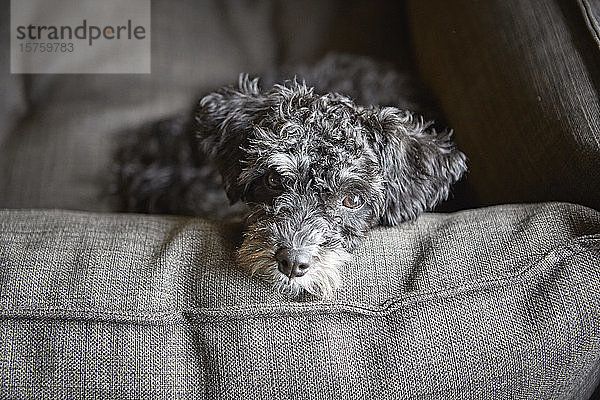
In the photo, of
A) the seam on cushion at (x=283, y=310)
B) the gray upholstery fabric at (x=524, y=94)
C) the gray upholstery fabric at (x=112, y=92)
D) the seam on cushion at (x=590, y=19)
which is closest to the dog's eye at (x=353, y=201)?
the seam on cushion at (x=283, y=310)

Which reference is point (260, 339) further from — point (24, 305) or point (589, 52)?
point (589, 52)

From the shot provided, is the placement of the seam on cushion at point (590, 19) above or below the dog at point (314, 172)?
above

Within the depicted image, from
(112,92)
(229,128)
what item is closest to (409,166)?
(229,128)

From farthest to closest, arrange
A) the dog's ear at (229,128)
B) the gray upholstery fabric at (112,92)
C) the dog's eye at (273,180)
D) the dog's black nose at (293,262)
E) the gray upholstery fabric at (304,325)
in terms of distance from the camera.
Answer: the gray upholstery fabric at (112,92) < the dog's ear at (229,128) < the dog's eye at (273,180) < the dog's black nose at (293,262) < the gray upholstery fabric at (304,325)

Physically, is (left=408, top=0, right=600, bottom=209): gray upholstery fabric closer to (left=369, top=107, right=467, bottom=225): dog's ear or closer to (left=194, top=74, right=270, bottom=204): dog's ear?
(left=369, top=107, right=467, bottom=225): dog's ear

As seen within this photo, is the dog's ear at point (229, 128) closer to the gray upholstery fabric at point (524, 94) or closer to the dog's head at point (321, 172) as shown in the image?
the dog's head at point (321, 172)

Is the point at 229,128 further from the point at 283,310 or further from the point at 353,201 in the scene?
the point at 283,310

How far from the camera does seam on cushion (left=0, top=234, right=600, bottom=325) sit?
1174 mm

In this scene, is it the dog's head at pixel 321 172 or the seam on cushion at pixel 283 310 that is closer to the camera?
the seam on cushion at pixel 283 310

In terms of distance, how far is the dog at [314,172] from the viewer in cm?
133

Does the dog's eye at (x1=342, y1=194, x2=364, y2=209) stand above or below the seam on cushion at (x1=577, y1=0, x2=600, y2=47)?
below

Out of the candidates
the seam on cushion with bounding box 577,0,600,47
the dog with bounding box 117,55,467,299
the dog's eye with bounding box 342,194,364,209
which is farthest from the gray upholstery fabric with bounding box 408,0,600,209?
the dog's eye with bounding box 342,194,364,209


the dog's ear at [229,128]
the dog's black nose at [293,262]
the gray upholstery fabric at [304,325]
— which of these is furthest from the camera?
the dog's ear at [229,128]

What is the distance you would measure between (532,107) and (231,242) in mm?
905
